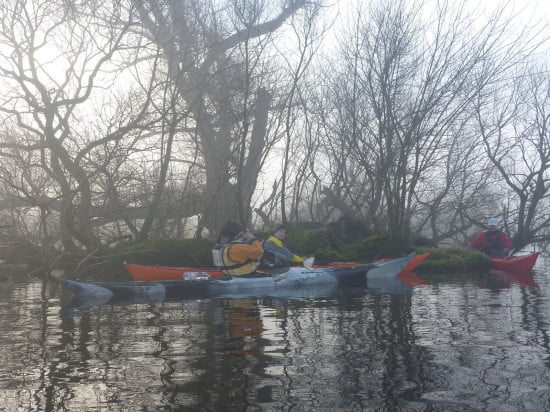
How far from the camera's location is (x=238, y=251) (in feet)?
40.5

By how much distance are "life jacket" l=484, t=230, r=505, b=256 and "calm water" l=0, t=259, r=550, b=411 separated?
9.70m

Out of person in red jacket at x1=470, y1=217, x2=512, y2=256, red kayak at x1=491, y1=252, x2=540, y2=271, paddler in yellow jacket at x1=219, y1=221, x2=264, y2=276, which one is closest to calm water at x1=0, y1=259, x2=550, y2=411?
paddler in yellow jacket at x1=219, y1=221, x2=264, y2=276

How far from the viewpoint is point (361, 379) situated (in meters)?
4.78

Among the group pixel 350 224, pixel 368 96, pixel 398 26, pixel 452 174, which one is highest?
pixel 398 26

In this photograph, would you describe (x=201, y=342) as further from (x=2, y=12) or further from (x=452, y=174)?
(x=452, y=174)

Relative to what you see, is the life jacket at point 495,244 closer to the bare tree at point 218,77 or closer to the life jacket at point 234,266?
the bare tree at point 218,77

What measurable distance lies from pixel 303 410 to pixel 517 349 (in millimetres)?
2734

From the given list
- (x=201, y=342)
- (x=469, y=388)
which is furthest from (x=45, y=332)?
(x=469, y=388)

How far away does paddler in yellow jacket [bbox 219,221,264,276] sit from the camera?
12078 mm

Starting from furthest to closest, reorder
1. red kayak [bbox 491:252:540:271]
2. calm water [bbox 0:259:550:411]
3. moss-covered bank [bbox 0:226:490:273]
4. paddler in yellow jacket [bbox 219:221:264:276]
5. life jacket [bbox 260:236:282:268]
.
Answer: red kayak [bbox 491:252:540:271] → moss-covered bank [bbox 0:226:490:273] → life jacket [bbox 260:236:282:268] → paddler in yellow jacket [bbox 219:221:264:276] → calm water [bbox 0:259:550:411]

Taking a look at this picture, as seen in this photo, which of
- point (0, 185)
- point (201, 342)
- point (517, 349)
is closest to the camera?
point (517, 349)

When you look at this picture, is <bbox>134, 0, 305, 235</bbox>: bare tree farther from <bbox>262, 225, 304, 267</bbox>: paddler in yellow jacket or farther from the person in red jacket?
the person in red jacket

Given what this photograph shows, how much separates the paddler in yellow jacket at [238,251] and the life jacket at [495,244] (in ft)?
31.8

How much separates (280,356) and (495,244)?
15.2 m
